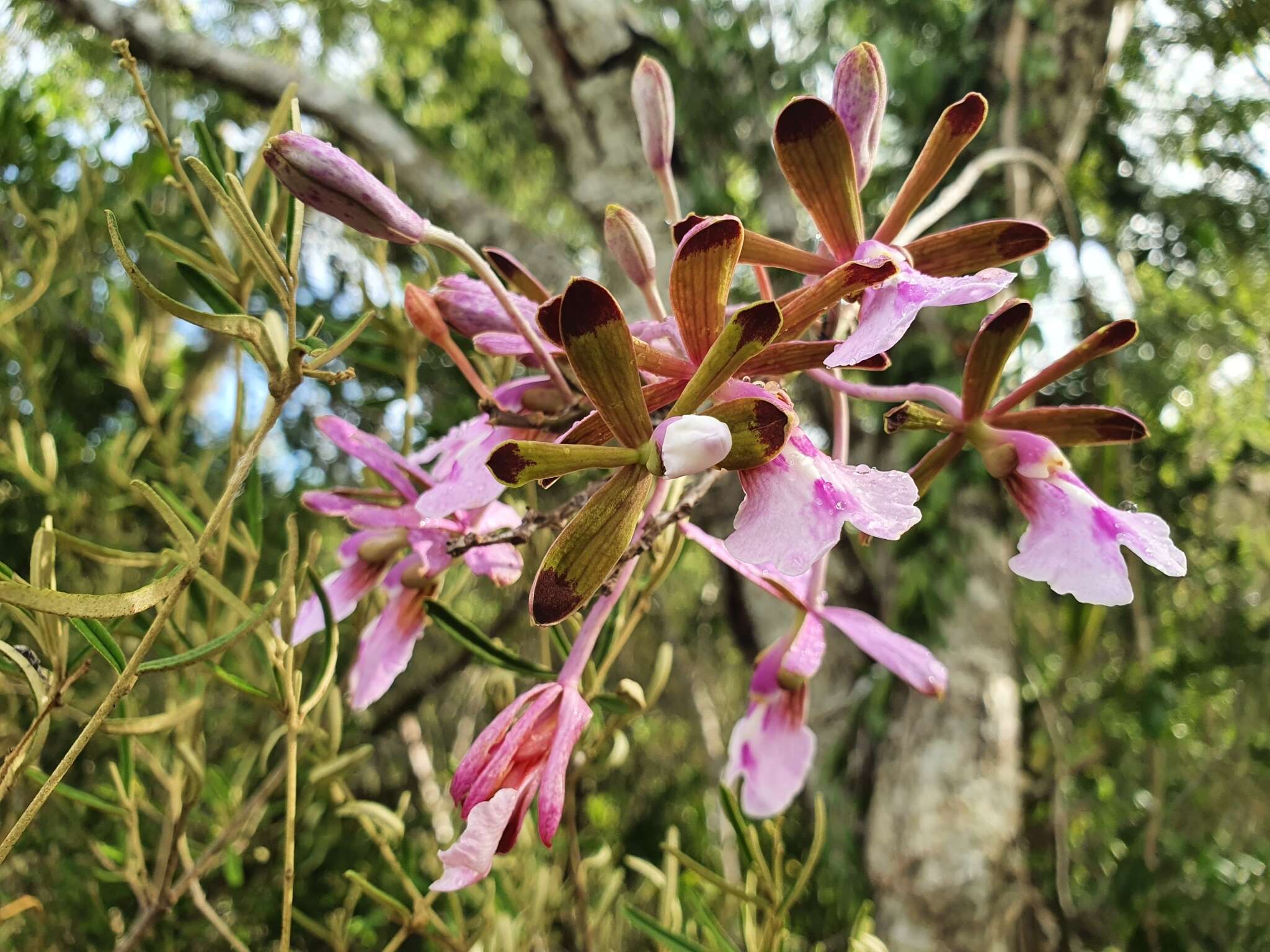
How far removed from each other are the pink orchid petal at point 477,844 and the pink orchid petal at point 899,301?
0.86 ft

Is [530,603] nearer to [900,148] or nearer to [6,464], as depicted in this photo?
[6,464]

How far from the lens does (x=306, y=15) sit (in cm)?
259

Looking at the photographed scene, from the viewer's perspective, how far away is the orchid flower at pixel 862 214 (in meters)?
0.42

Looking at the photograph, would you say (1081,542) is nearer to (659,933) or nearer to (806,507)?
(806,507)

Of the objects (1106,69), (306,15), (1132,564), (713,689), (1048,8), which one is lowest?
(713,689)

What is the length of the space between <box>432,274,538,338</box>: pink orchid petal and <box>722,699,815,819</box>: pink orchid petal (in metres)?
0.32

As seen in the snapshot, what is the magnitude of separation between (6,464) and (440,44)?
8.79 ft

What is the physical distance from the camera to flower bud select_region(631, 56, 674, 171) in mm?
587

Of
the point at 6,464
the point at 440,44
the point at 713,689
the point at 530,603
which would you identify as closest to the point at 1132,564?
the point at 713,689

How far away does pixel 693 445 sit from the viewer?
1.13 feet

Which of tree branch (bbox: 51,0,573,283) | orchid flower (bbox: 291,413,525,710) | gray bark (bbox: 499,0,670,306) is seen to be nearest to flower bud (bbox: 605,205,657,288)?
orchid flower (bbox: 291,413,525,710)

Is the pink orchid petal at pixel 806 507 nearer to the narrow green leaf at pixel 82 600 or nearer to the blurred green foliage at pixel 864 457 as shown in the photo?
the narrow green leaf at pixel 82 600

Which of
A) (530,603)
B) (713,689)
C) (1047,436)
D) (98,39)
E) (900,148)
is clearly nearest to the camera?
(530,603)

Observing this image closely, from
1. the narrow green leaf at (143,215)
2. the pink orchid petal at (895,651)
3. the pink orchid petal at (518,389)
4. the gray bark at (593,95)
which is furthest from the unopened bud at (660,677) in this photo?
the gray bark at (593,95)
